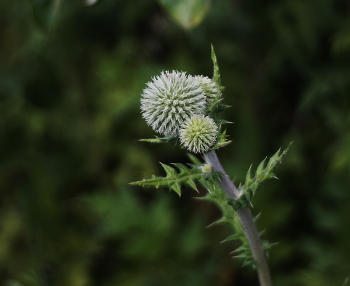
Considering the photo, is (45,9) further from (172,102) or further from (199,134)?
(199,134)

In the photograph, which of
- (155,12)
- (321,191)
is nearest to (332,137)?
(321,191)

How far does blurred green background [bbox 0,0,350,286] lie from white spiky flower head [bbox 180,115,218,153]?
1.79 metres

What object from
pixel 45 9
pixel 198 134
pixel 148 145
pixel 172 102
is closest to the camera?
pixel 198 134

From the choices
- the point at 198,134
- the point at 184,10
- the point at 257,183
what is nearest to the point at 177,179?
the point at 198,134

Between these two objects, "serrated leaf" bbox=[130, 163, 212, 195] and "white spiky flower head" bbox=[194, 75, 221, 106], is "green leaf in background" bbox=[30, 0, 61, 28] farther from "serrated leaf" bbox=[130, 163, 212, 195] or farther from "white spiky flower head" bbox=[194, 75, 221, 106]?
"serrated leaf" bbox=[130, 163, 212, 195]

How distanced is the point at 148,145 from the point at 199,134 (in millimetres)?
2965

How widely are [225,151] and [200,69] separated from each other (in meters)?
0.98

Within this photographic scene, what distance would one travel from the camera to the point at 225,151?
4824mm

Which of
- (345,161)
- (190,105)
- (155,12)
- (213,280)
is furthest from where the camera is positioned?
(155,12)

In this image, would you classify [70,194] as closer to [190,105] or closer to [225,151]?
[225,151]

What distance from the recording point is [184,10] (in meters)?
1.89

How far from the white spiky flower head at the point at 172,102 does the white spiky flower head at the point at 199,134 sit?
0.17ft

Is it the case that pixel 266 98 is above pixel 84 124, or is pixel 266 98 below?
below

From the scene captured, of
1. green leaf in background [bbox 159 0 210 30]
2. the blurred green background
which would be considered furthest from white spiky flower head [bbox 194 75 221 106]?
the blurred green background
